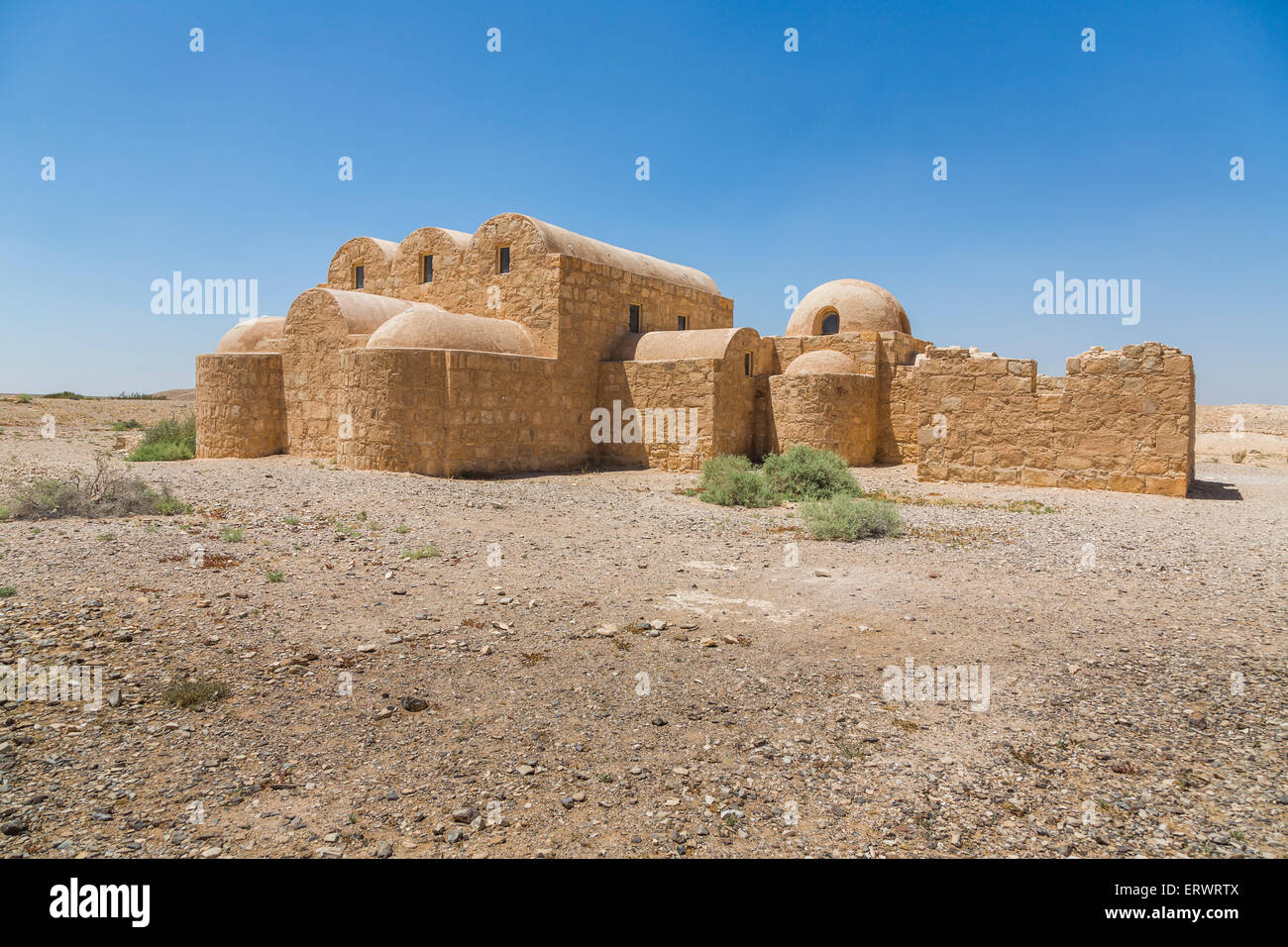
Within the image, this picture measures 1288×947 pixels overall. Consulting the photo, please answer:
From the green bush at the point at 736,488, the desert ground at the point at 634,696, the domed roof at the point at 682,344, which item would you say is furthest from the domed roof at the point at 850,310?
the desert ground at the point at 634,696

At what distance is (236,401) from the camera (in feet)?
49.4

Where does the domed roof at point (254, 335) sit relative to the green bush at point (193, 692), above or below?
above

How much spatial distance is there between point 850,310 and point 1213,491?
343 inches

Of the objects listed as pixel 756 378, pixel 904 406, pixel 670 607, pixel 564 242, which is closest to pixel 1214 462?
pixel 904 406

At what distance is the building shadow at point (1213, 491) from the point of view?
38.1 ft

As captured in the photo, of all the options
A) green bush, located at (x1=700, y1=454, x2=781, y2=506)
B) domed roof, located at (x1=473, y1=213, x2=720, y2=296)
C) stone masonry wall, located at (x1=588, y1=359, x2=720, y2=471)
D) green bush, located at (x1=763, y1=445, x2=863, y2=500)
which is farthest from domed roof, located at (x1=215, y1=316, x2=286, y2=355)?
green bush, located at (x1=763, y1=445, x2=863, y2=500)

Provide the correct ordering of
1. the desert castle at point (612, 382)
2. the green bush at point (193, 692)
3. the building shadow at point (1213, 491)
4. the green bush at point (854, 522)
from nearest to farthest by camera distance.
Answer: the green bush at point (193, 692) < the green bush at point (854, 522) < the building shadow at point (1213, 491) < the desert castle at point (612, 382)

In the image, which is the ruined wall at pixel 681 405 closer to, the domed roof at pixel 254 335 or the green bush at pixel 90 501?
the domed roof at pixel 254 335

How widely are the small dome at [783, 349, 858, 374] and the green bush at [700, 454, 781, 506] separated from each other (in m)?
5.18

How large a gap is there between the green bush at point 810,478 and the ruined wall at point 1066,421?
2555mm

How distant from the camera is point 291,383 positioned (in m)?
15.1

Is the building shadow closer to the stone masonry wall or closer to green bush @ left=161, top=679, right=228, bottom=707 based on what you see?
the stone masonry wall

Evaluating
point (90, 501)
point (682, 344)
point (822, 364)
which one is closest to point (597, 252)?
point (682, 344)

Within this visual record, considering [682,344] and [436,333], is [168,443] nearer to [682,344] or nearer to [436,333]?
[436,333]
